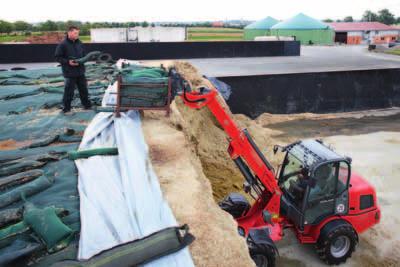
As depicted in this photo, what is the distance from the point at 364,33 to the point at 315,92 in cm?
5681

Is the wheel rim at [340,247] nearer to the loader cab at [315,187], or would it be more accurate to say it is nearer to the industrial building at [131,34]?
the loader cab at [315,187]

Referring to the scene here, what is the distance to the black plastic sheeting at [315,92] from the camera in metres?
17.0

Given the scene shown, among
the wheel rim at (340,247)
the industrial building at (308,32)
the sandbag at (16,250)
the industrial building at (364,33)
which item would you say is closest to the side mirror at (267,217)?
the wheel rim at (340,247)

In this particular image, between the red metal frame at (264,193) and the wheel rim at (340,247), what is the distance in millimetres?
354

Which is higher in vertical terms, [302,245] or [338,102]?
[338,102]

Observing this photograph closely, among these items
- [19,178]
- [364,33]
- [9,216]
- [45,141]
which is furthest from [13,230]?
[364,33]

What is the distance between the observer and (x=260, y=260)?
593 cm

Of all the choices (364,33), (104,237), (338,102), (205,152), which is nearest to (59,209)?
(104,237)

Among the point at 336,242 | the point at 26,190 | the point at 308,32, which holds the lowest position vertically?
the point at 336,242

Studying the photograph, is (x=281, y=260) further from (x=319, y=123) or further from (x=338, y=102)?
(x=338, y=102)

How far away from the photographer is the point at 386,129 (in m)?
15.7

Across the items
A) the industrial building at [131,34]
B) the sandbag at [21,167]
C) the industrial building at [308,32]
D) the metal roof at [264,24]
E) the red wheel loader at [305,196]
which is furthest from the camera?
the metal roof at [264,24]

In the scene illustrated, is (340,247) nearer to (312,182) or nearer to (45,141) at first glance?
(312,182)

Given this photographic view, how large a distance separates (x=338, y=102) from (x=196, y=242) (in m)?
16.4
